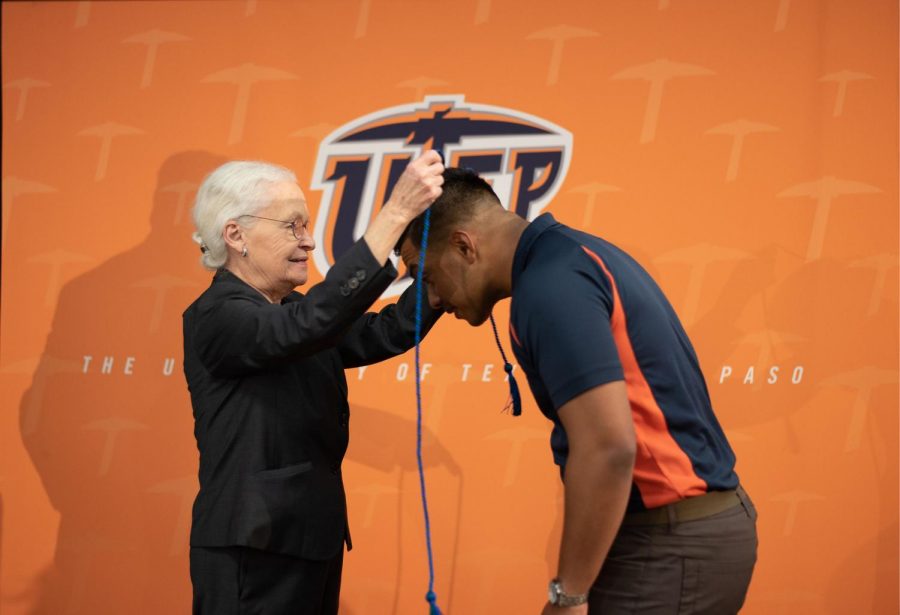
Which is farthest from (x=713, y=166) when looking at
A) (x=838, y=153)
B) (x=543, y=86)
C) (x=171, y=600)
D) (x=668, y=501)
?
(x=171, y=600)

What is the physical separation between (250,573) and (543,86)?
192cm

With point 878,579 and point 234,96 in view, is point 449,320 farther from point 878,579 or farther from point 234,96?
point 878,579

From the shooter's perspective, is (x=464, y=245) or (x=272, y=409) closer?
(x=464, y=245)

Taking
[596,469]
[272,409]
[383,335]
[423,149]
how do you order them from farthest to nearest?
[423,149] → [383,335] → [272,409] → [596,469]

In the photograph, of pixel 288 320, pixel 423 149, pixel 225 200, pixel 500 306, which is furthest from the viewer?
pixel 423 149

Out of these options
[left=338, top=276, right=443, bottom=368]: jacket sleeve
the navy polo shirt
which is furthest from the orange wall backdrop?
the navy polo shirt

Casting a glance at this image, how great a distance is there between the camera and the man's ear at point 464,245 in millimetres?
1605

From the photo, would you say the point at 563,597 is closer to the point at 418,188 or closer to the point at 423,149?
the point at 418,188

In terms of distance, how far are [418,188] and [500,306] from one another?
1.33m

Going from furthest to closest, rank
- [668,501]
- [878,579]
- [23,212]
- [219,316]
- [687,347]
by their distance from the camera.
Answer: [23,212] < [878,579] < [219,316] < [687,347] < [668,501]

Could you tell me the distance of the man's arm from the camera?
130cm

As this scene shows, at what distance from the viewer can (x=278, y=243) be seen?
1.99 metres

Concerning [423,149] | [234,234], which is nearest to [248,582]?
[234,234]

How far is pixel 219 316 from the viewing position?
1806mm
